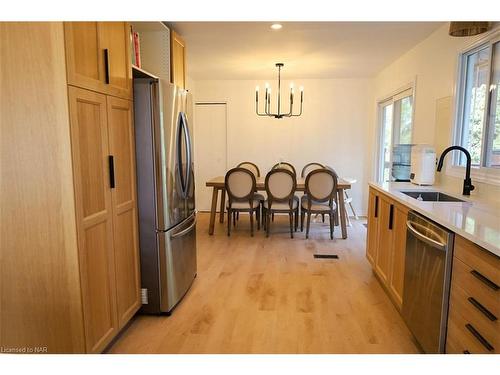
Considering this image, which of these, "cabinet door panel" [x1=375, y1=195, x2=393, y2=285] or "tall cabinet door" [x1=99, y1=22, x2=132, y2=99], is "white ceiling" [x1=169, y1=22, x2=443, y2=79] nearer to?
"tall cabinet door" [x1=99, y1=22, x2=132, y2=99]

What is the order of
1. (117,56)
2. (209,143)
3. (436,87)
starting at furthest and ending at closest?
(209,143)
(436,87)
(117,56)

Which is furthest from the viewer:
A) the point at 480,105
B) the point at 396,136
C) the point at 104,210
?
the point at 396,136

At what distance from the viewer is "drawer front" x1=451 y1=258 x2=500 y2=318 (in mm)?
1306

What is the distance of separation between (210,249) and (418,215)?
264 centimetres

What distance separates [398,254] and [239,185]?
2.56 meters

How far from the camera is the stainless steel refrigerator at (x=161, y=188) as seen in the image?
2.29 meters

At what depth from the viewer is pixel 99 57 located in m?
1.81

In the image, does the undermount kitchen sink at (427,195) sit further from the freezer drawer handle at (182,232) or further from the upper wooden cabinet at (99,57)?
the upper wooden cabinet at (99,57)

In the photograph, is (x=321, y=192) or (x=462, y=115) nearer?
(x=462, y=115)

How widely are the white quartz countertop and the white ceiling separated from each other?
1758 mm

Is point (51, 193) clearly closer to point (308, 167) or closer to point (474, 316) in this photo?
point (474, 316)

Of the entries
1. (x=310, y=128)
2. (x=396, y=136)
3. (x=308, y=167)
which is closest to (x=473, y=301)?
(x=396, y=136)

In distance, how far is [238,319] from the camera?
8.11ft
